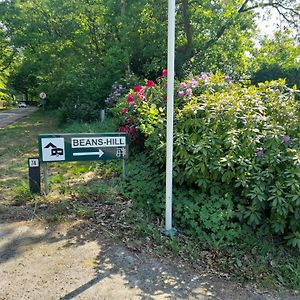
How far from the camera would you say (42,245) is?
9.39ft

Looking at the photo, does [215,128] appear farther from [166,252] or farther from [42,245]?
[42,245]

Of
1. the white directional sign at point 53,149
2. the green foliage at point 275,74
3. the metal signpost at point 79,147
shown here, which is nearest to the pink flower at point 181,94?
the metal signpost at point 79,147

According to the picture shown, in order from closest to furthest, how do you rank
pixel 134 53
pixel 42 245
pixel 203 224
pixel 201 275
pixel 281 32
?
pixel 201 275, pixel 42 245, pixel 203 224, pixel 134 53, pixel 281 32

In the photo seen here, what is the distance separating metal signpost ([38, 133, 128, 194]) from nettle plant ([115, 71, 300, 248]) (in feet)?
1.53

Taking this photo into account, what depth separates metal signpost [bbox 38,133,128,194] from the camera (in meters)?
3.73

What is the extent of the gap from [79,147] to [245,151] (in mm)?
2005

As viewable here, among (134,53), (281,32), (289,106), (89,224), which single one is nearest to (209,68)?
(134,53)

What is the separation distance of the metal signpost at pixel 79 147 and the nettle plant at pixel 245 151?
47 centimetres

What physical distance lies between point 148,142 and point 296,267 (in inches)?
83.3

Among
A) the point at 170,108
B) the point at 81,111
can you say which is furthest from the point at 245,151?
the point at 81,111

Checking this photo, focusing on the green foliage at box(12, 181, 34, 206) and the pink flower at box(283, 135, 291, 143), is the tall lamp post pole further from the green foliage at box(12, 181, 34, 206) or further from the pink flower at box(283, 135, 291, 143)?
the green foliage at box(12, 181, 34, 206)

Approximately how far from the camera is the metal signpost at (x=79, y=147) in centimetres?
373

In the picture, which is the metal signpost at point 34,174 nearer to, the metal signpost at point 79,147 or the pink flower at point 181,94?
the metal signpost at point 79,147

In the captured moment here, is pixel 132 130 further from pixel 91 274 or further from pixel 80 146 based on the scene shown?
pixel 91 274
